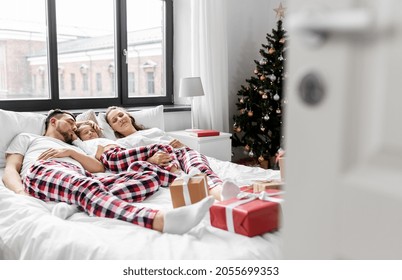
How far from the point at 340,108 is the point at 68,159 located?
1.77m

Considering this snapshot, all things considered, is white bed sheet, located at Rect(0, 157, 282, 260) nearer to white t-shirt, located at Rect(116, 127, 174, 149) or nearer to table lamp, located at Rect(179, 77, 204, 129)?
white t-shirt, located at Rect(116, 127, 174, 149)

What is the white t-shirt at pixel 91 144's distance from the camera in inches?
93.4

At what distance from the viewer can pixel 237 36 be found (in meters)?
4.16

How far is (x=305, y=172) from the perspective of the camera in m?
0.59

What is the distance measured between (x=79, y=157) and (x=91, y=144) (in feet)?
0.92

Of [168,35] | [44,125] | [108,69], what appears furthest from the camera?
[168,35]


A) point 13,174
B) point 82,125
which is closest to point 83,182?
point 13,174

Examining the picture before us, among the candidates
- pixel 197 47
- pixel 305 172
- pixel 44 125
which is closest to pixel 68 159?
pixel 44 125

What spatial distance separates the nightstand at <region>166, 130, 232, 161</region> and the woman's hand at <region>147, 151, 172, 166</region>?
98 cm

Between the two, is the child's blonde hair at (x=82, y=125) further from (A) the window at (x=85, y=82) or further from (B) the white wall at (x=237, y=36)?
(B) the white wall at (x=237, y=36)

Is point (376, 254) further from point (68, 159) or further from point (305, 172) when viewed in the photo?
point (68, 159)

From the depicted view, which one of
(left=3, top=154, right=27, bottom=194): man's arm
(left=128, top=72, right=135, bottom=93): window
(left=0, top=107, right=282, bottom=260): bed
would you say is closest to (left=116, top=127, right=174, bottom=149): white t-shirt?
(left=3, top=154, right=27, bottom=194): man's arm

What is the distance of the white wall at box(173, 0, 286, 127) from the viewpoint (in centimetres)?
395

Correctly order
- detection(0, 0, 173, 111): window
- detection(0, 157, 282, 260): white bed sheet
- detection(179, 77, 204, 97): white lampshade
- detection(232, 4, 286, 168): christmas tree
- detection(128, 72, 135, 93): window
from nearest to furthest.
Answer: detection(0, 157, 282, 260): white bed sheet, detection(0, 0, 173, 111): window, detection(179, 77, 204, 97): white lampshade, detection(232, 4, 286, 168): christmas tree, detection(128, 72, 135, 93): window
